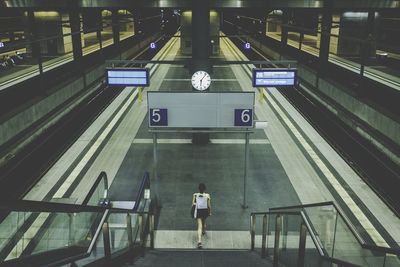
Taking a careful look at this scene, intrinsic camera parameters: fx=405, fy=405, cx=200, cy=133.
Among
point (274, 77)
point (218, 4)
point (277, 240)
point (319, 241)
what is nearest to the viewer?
point (319, 241)

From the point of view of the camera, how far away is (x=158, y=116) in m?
7.91

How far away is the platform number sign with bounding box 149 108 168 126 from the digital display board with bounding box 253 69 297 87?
→ 5.25 metres

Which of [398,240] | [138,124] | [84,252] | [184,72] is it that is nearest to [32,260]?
[84,252]

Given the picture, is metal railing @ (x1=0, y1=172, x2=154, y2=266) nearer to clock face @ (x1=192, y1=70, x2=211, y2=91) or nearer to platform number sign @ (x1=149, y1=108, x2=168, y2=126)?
platform number sign @ (x1=149, y1=108, x2=168, y2=126)

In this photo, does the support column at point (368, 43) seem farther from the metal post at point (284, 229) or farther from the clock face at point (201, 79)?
the metal post at point (284, 229)

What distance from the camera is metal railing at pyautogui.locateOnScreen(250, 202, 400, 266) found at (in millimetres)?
3939

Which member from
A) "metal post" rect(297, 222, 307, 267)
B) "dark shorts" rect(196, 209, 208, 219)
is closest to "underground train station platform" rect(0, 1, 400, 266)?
"metal post" rect(297, 222, 307, 267)

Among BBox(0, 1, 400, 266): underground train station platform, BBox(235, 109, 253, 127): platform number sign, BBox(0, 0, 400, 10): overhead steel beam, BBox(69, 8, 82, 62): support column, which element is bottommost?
BBox(0, 1, 400, 266): underground train station platform

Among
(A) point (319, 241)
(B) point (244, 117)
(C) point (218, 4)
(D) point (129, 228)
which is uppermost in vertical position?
(C) point (218, 4)

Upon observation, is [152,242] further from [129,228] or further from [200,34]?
[200,34]

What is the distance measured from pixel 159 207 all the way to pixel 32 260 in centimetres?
526

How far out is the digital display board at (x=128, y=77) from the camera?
40.8ft

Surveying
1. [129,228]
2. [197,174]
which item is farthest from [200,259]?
[197,174]

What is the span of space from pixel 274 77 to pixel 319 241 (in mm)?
8822
